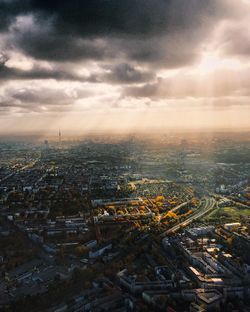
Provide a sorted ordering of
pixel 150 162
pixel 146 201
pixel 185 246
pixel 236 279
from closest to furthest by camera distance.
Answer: pixel 236 279 < pixel 185 246 < pixel 146 201 < pixel 150 162

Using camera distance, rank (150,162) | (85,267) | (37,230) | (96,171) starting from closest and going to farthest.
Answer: (85,267) → (37,230) → (96,171) → (150,162)

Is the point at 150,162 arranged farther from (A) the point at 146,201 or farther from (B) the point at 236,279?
(B) the point at 236,279

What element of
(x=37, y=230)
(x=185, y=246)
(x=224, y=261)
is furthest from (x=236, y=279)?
(x=37, y=230)

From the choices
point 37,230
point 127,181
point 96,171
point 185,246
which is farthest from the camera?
point 96,171

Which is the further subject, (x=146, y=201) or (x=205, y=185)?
(x=205, y=185)

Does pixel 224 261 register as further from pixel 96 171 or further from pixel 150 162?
pixel 150 162

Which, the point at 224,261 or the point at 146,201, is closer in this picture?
the point at 224,261

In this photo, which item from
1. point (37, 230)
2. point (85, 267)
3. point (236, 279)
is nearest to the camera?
point (236, 279)

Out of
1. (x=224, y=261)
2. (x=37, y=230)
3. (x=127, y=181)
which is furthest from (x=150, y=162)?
(x=224, y=261)
